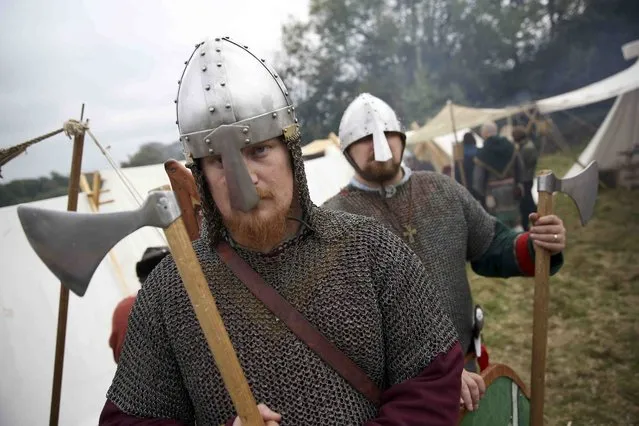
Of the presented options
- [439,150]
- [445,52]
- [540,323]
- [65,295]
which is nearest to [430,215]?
[540,323]

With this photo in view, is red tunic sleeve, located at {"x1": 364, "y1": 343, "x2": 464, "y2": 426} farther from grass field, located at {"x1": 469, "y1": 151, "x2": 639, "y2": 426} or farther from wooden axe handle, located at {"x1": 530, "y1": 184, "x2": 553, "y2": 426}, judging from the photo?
grass field, located at {"x1": 469, "y1": 151, "x2": 639, "y2": 426}

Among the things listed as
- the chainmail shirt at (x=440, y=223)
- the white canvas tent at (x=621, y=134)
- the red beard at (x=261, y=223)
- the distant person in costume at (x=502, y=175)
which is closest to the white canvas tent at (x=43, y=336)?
the chainmail shirt at (x=440, y=223)

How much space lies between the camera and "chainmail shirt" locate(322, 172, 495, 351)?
2.24 meters

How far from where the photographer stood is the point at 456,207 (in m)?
2.35

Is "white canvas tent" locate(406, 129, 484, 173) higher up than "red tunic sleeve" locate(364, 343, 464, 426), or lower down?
lower down

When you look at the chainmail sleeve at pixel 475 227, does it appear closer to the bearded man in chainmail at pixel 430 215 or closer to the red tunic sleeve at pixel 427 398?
the bearded man in chainmail at pixel 430 215

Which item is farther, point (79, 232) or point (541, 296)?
point (541, 296)

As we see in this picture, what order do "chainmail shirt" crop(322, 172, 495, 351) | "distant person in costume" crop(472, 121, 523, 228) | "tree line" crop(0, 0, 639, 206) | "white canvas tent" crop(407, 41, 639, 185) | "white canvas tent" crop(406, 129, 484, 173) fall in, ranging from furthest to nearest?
1. "tree line" crop(0, 0, 639, 206)
2. "white canvas tent" crop(406, 129, 484, 173)
3. "white canvas tent" crop(407, 41, 639, 185)
4. "distant person in costume" crop(472, 121, 523, 228)
5. "chainmail shirt" crop(322, 172, 495, 351)

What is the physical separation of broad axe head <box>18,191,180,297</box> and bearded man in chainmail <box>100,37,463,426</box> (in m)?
0.22

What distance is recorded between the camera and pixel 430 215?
7.58ft

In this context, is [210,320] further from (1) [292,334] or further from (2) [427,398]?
(2) [427,398]

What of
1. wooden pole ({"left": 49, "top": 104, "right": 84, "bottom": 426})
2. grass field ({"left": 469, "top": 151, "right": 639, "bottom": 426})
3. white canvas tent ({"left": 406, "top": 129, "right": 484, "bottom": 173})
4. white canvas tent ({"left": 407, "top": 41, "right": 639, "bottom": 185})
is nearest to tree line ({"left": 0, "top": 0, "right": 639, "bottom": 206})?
white canvas tent ({"left": 407, "top": 41, "right": 639, "bottom": 185})

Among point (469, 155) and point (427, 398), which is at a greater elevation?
point (427, 398)

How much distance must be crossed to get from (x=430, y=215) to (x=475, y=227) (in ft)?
0.94
